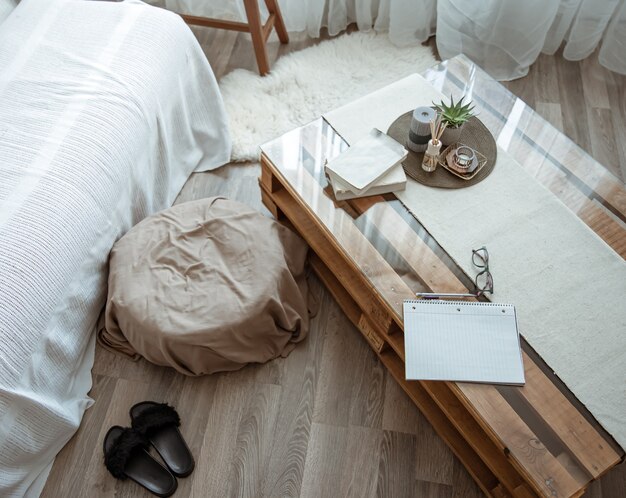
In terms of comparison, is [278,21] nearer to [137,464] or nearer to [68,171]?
[68,171]

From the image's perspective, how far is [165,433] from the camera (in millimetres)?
1520

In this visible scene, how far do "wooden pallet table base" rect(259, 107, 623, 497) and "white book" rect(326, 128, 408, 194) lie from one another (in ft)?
0.22

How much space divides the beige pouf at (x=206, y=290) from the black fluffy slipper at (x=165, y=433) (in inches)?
5.0

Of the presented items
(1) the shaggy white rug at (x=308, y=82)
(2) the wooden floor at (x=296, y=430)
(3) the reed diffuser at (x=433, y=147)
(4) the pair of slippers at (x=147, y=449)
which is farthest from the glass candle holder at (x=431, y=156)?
(4) the pair of slippers at (x=147, y=449)

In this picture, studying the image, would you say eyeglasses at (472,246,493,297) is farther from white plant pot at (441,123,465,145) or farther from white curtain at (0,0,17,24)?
A: white curtain at (0,0,17,24)

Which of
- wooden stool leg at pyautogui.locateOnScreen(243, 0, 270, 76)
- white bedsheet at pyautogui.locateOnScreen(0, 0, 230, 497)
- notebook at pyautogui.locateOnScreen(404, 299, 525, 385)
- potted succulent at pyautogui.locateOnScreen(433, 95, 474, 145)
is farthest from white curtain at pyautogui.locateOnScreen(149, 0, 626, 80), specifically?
notebook at pyautogui.locateOnScreen(404, 299, 525, 385)

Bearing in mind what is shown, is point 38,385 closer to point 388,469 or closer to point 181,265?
point 181,265

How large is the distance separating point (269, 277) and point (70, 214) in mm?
544

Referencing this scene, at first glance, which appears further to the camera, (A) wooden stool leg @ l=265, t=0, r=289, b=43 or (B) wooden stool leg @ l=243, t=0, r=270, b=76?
(A) wooden stool leg @ l=265, t=0, r=289, b=43

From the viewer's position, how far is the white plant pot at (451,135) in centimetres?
154

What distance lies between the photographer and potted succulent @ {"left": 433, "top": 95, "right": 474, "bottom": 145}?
1.50 m

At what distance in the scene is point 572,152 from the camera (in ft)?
5.24

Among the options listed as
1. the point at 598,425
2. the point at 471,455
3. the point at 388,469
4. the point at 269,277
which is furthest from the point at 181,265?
the point at 598,425

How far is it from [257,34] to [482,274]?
1.38m
